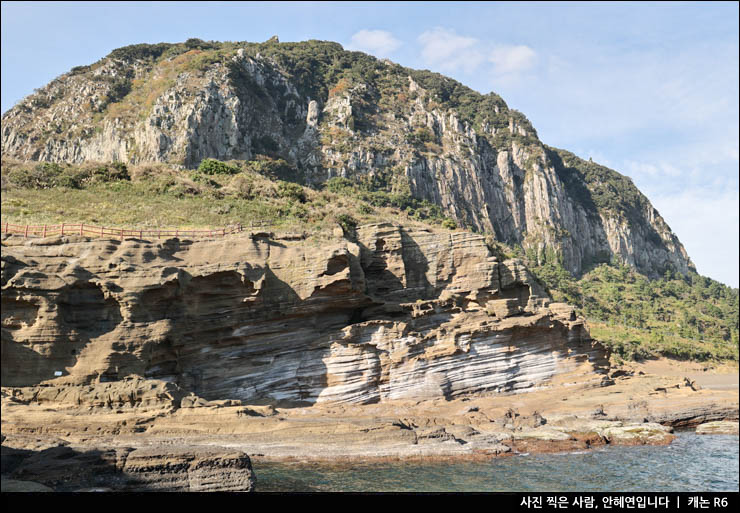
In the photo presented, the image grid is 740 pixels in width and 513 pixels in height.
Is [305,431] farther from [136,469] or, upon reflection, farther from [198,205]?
[198,205]

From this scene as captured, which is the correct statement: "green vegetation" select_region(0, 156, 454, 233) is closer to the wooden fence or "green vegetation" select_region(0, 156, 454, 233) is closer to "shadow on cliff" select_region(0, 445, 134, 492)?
the wooden fence

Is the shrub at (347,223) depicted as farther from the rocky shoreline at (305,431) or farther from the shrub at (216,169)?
the shrub at (216,169)

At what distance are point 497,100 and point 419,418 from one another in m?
137

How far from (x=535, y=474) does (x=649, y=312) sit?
274 ft

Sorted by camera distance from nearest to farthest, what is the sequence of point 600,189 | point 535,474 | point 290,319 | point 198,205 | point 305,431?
1. point 535,474
2. point 305,431
3. point 290,319
4. point 198,205
5. point 600,189

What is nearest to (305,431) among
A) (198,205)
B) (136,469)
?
(136,469)

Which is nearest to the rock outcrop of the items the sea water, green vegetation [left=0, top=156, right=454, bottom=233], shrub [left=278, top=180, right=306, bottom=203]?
the sea water

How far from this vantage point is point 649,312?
314ft

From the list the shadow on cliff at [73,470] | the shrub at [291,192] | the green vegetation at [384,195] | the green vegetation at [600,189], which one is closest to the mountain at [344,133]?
the green vegetation at [600,189]

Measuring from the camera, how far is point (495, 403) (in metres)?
33.4

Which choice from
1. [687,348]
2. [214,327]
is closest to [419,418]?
[214,327]

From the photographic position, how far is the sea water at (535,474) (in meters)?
20.0
